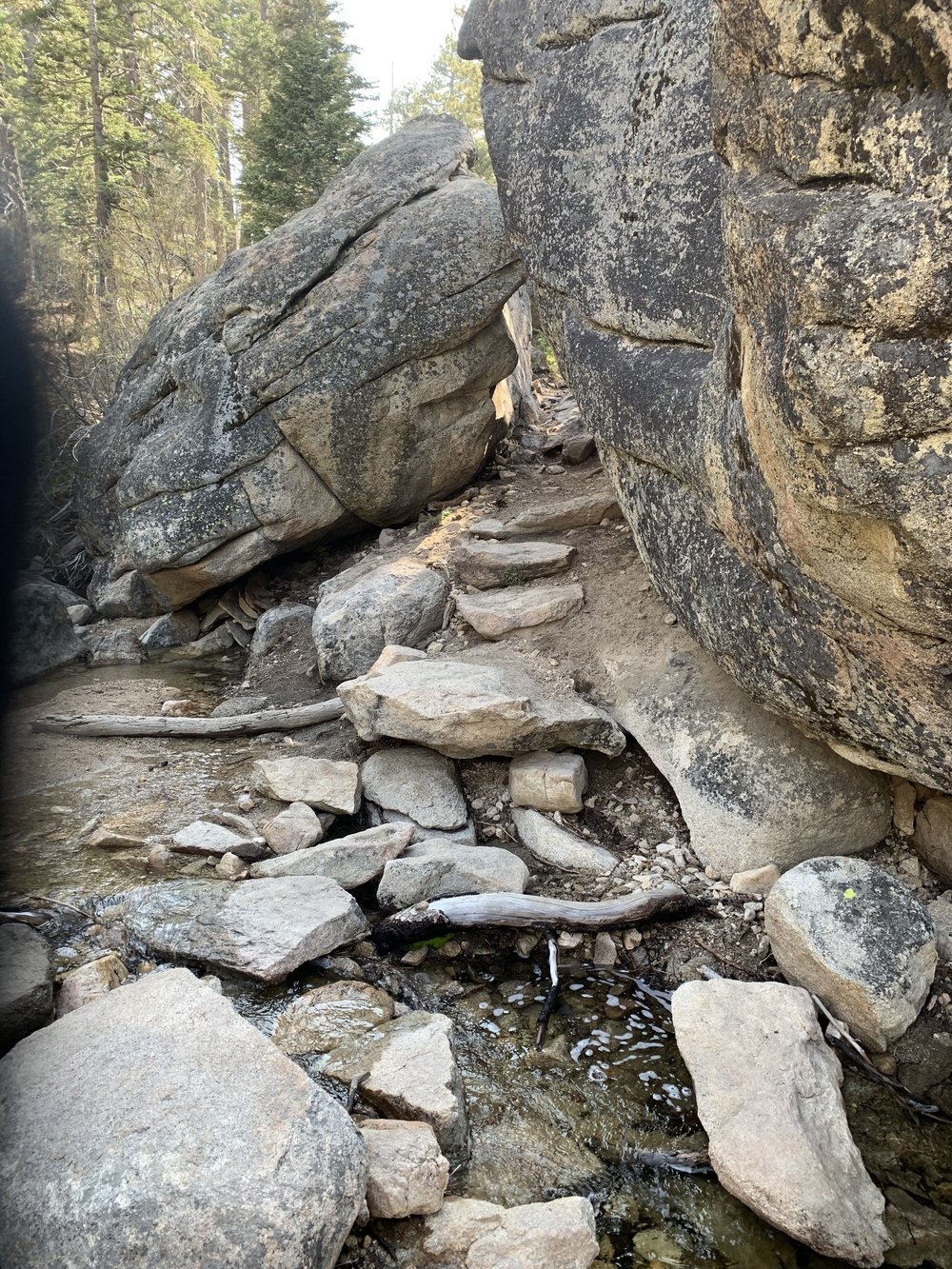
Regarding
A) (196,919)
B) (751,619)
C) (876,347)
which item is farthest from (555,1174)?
(876,347)

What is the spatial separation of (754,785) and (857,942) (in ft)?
4.06

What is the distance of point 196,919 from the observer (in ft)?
15.7

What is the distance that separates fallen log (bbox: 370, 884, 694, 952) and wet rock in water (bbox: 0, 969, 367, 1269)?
1630 mm

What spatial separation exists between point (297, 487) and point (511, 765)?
15.0 feet

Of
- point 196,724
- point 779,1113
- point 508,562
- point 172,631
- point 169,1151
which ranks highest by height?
point 508,562

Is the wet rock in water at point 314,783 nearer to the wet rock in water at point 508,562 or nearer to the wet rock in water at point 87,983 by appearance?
the wet rock in water at point 87,983

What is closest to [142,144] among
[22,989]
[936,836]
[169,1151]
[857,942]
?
[22,989]

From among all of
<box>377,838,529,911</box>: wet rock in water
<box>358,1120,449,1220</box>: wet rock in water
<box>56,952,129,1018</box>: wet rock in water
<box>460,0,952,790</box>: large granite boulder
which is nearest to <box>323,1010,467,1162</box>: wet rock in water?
<box>358,1120,449,1220</box>: wet rock in water

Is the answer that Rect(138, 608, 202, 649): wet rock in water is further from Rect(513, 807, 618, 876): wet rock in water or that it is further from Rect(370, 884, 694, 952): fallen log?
Rect(370, 884, 694, 952): fallen log

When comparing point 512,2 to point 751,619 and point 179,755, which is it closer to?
point 751,619

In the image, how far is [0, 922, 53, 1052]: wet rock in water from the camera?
367cm

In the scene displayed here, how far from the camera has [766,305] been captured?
11.5 feet

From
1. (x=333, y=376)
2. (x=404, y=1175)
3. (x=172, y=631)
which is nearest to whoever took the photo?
(x=404, y=1175)

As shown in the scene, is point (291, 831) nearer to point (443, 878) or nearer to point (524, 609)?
point (443, 878)
